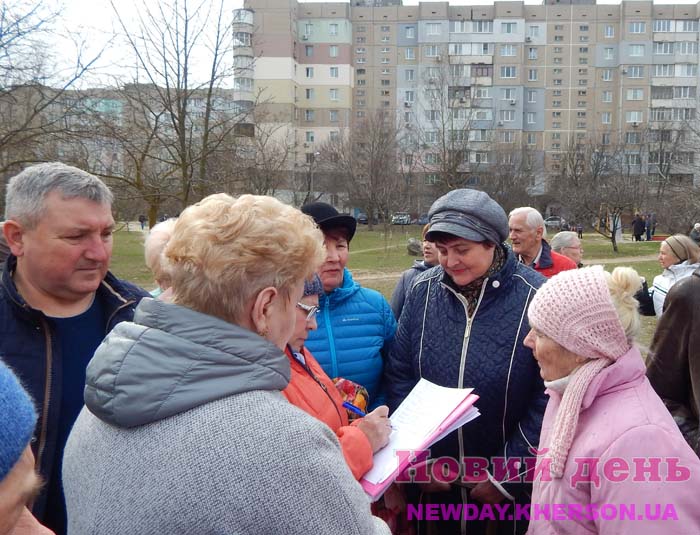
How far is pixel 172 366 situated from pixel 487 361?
67.9 inches

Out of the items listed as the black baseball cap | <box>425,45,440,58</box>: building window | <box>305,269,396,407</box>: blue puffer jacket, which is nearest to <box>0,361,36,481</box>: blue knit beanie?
<box>305,269,396,407</box>: blue puffer jacket

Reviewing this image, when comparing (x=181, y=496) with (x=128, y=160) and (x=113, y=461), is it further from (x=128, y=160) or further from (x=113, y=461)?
(x=128, y=160)

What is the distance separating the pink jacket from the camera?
165cm

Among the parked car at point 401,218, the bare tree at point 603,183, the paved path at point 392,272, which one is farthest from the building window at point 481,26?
the paved path at point 392,272

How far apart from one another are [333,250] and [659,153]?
49928 mm

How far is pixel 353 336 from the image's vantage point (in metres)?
2.75

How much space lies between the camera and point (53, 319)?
225 cm

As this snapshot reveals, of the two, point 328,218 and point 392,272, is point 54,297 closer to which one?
point 328,218

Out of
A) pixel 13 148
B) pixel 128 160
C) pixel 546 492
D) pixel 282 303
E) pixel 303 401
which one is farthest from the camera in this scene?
pixel 128 160

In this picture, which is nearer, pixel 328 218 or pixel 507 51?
pixel 328 218

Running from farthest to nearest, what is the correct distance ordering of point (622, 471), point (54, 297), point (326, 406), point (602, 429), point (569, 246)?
point (569, 246), point (54, 297), point (326, 406), point (602, 429), point (622, 471)

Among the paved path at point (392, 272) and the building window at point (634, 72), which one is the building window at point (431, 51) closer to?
the building window at point (634, 72)

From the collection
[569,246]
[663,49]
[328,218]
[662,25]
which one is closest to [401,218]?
[569,246]

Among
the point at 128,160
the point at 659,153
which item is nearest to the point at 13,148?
the point at 128,160
